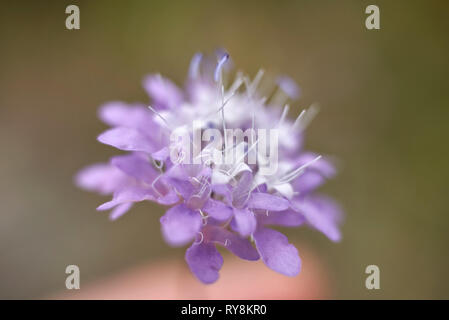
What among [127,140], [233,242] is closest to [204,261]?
[233,242]

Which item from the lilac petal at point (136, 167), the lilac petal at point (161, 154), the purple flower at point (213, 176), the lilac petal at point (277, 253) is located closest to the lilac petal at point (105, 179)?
the purple flower at point (213, 176)

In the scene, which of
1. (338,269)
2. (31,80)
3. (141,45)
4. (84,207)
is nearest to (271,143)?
(338,269)

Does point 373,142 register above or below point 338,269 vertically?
above

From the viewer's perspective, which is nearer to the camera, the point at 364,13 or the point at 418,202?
the point at 418,202

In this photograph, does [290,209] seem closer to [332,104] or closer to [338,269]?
[338,269]

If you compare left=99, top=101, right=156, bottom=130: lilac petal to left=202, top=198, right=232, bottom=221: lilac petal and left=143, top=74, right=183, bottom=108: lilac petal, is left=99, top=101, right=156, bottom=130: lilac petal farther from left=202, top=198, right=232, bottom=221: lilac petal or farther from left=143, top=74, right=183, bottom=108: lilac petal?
left=202, top=198, right=232, bottom=221: lilac petal

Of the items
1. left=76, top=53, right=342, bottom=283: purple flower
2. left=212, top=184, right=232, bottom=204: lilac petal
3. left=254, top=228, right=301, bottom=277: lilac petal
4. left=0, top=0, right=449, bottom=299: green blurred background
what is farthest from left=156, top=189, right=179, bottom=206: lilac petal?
left=0, top=0, right=449, bottom=299: green blurred background

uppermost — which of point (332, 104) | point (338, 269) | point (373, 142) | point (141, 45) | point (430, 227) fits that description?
point (141, 45)
